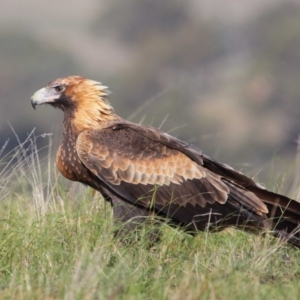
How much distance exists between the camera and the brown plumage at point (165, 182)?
750 cm

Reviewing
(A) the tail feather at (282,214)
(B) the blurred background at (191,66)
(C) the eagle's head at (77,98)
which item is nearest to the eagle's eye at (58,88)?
(C) the eagle's head at (77,98)

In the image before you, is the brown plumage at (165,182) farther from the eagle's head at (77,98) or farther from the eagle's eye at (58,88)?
the eagle's eye at (58,88)

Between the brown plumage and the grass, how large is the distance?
0.16m

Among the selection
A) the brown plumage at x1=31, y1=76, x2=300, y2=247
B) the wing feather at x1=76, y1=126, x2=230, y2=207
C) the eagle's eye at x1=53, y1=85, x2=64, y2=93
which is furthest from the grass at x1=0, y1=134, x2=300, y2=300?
the eagle's eye at x1=53, y1=85, x2=64, y2=93

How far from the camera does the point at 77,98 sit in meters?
8.28

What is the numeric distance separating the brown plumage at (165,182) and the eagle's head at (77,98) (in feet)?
1.03

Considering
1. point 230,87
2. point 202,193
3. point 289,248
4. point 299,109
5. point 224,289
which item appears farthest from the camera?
point 230,87

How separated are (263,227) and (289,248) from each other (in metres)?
0.34

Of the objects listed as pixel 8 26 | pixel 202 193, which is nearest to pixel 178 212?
pixel 202 193

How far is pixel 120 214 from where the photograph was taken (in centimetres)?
757

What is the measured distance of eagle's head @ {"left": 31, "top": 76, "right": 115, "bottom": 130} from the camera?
8.18 m

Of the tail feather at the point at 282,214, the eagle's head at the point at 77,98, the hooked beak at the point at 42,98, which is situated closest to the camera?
the tail feather at the point at 282,214

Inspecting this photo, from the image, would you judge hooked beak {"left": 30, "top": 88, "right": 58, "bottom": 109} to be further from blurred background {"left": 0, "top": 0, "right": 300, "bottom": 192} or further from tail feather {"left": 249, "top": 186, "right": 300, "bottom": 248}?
blurred background {"left": 0, "top": 0, "right": 300, "bottom": 192}

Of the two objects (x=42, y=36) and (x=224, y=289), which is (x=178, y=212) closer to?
(x=224, y=289)
